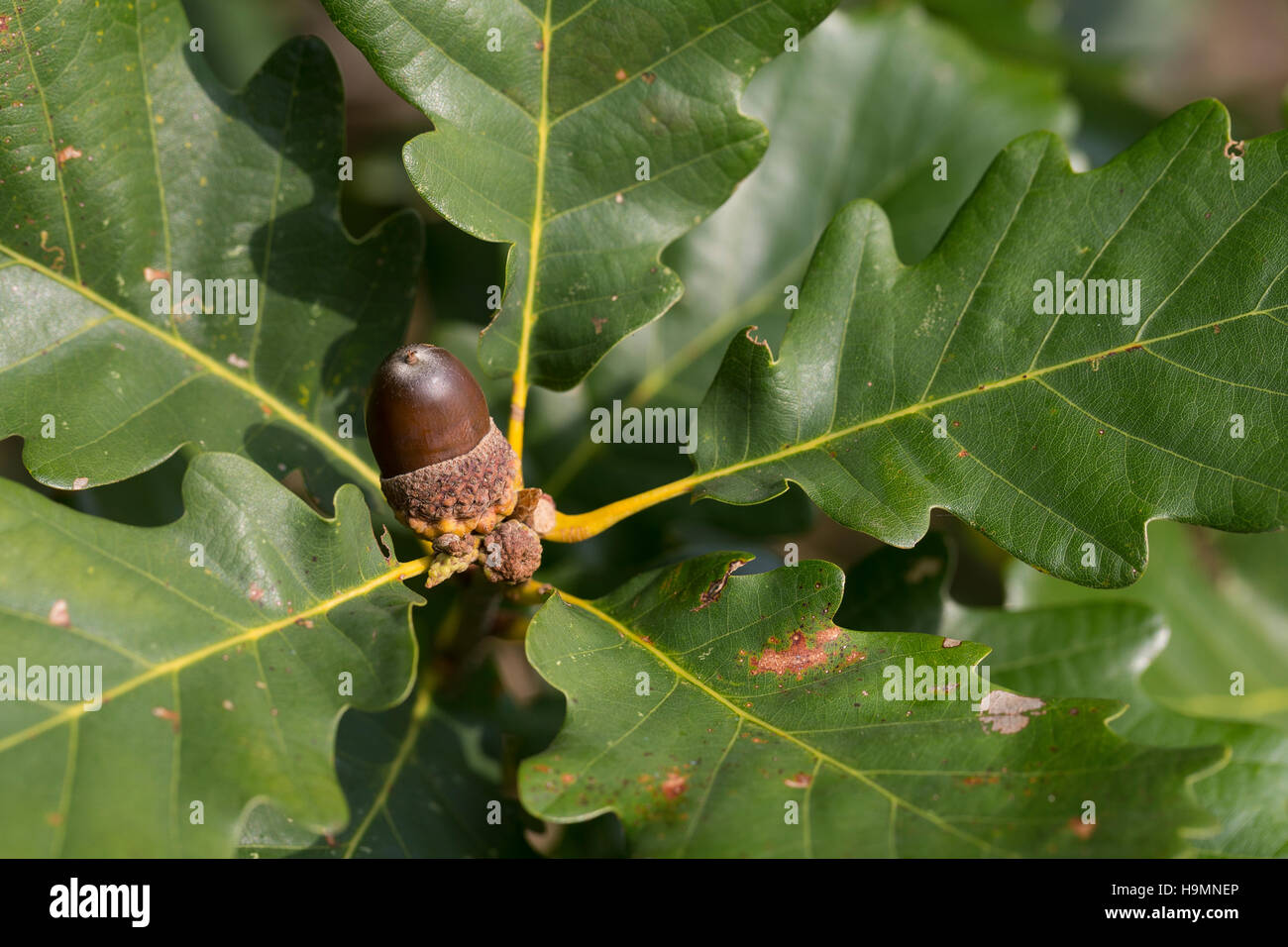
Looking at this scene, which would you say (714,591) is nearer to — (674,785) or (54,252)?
(674,785)

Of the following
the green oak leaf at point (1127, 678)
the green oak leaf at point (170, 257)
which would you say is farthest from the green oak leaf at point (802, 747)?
the green oak leaf at point (1127, 678)

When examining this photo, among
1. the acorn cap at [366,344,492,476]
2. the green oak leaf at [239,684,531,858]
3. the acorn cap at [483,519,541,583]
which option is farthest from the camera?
Result: the green oak leaf at [239,684,531,858]

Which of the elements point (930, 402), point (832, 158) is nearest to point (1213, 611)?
point (832, 158)

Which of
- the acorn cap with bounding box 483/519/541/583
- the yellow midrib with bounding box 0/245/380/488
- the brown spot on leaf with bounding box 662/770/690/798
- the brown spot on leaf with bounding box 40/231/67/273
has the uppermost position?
the brown spot on leaf with bounding box 40/231/67/273

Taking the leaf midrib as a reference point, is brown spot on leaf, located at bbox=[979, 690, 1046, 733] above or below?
below

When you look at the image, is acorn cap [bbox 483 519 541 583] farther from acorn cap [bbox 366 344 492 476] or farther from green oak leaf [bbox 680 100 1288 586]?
green oak leaf [bbox 680 100 1288 586]

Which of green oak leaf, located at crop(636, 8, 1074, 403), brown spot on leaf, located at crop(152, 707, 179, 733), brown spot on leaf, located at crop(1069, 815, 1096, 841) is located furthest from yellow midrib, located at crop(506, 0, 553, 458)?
brown spot on leaf, located at crop(1069, 815, 1096, 841)
